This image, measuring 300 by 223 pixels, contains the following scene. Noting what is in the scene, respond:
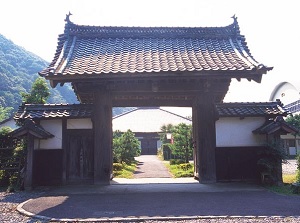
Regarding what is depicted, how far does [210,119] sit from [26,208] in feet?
20.3

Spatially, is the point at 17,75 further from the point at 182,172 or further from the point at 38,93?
the point at 182,172

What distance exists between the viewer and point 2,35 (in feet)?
319

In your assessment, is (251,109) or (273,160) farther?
(251,109)

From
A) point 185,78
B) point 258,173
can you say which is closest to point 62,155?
point 185,78

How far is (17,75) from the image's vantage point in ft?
245

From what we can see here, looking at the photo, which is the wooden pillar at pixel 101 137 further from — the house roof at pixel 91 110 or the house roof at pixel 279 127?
the house roof at pixel 279 127

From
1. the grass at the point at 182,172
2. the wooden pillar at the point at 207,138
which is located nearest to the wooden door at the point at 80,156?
the wooden pillar at the point at 207,138

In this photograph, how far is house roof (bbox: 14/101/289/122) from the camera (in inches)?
398

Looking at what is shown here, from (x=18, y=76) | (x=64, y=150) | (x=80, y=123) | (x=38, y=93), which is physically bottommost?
(x=64, y=150)

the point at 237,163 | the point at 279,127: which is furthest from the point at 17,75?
the point at 279,127

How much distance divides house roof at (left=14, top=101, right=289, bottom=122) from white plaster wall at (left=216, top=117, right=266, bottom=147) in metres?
0.26

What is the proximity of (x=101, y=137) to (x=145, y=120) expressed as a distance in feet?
111

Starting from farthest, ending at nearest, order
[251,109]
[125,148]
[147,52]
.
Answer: [125,148] → [147,52] → [251,109]

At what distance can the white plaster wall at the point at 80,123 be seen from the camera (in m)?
10.2
